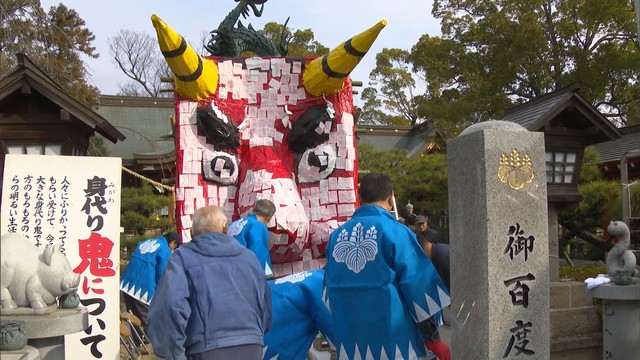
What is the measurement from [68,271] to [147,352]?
3.37m

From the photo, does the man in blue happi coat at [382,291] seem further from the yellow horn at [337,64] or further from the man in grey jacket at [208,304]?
the yellow horn at [337,64]

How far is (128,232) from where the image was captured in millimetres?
12070

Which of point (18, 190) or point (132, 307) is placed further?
point (132, 307)

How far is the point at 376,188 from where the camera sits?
134 inches

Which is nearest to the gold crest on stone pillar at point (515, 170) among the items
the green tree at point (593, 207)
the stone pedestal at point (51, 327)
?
the stone pedestal at point (51, 327)

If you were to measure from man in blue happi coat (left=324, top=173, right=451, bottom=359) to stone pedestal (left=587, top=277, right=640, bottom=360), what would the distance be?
7.93 ft

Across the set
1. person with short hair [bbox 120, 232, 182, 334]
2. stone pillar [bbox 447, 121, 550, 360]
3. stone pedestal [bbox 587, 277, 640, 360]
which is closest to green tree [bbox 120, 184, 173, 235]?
person with short hair [bbox 120, 232, 182, 334]

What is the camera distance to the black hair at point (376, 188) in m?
3.40

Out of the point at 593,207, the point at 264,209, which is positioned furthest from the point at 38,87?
the point at 593,207

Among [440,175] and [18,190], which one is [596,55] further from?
[18,190]

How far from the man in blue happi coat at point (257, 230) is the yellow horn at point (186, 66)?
1336mm

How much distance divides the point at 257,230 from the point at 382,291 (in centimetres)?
179

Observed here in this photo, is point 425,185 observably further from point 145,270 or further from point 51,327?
point 51,327

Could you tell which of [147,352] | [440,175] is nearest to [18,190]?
[147,352]
